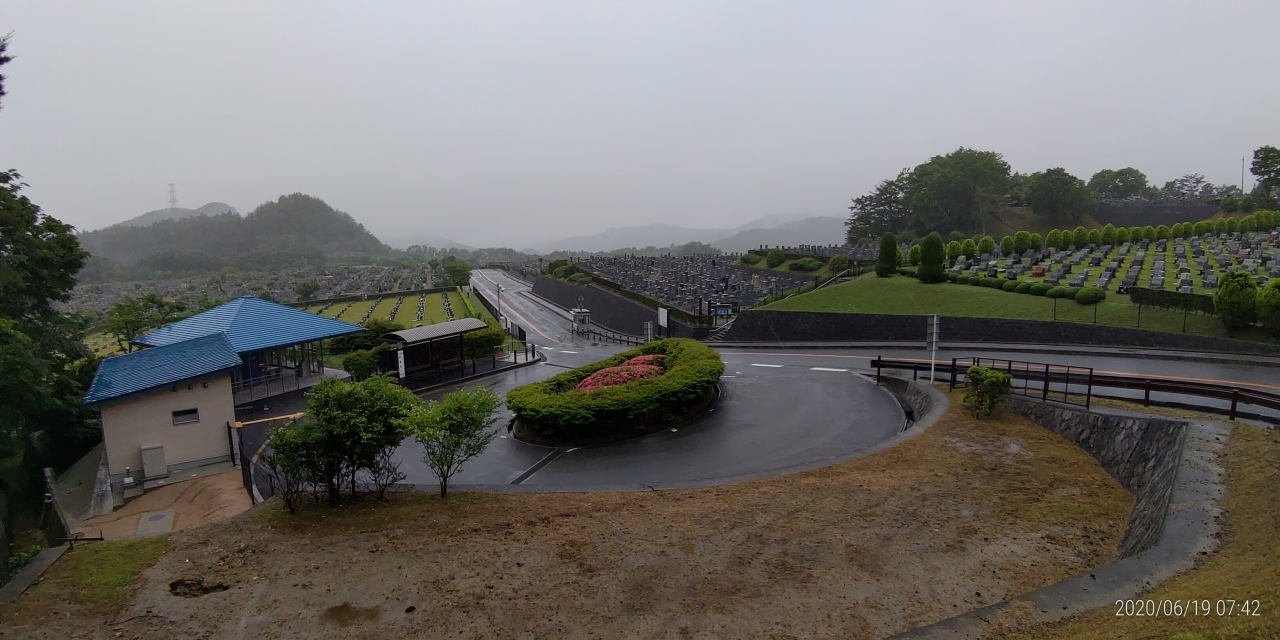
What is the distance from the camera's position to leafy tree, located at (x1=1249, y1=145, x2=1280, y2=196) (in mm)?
50031

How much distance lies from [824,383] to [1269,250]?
988 inches

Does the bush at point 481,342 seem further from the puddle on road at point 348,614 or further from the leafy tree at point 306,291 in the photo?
the leafy tree at point 306,291

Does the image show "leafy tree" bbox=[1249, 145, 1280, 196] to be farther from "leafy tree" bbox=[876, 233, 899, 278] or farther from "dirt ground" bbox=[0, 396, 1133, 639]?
"dirt ground" bbox=[0, 396, 1133, 639]

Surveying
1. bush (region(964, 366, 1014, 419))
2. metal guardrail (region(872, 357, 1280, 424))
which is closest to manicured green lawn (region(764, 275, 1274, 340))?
metal guardrail (region(872, 357, 1280, 424))

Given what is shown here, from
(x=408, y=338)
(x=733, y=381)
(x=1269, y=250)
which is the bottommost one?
(x=733, y=381)

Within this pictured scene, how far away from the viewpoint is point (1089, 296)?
2139 cm

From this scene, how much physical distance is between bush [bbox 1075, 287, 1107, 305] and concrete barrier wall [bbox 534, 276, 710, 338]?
49.0 ft

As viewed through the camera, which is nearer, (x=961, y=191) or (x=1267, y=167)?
(x=1267, y=167)

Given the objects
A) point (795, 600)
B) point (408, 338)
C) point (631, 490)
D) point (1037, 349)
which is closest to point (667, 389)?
point (631, 490)

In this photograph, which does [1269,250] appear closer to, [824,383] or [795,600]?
[824,383]

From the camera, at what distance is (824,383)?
17.5 metres

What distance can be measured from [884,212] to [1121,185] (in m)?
40.6

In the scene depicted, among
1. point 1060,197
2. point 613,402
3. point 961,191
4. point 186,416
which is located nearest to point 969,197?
point 961,191

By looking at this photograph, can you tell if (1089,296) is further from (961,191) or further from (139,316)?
(961,191)
